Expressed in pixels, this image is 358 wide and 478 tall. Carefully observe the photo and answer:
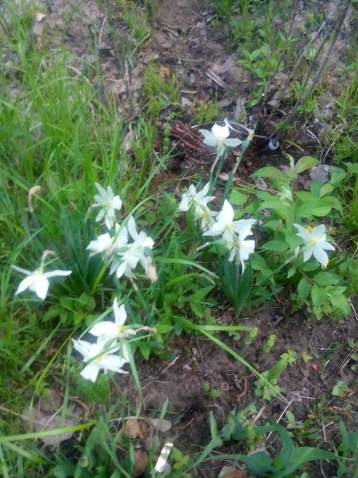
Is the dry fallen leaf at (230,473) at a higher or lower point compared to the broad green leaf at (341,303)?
lower

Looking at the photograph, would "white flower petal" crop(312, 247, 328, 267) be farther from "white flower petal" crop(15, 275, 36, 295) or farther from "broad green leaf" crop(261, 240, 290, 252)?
"white flower petal" crop(15, 275, 36, 295)

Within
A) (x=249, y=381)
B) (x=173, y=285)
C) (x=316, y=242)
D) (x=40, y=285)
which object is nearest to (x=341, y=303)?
(x=316, y=242)

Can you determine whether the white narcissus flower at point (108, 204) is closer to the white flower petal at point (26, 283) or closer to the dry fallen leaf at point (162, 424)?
the white flower petal at point (26, 283)

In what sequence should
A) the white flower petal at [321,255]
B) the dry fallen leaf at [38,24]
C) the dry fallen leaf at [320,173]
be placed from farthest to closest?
the dry fallen leaf at [38,24], the dry fallen leaf at [320,173], the white flower petal at [321,255]

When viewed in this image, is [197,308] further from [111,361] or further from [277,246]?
[111,361]

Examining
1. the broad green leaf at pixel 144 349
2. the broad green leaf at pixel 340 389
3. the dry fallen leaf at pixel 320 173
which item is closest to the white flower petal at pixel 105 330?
the broad green leaf at pixel 144 349

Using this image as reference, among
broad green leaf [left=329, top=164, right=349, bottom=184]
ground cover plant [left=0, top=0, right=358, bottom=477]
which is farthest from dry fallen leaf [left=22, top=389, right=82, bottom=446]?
broad green leaf [left=329, top=164, right=349, bottom=184]

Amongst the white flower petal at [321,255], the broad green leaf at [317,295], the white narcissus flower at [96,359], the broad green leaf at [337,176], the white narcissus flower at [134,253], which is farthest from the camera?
the broad green leaf at [337,176]
